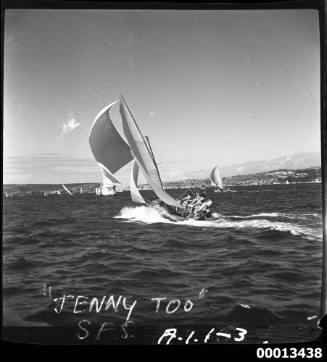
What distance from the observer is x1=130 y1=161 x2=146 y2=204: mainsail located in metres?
3.36

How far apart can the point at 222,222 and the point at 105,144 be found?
1078 millimetres

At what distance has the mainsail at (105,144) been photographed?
3334 mm

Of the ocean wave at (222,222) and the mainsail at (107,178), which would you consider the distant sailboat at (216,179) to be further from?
the mainsail at (107,178)

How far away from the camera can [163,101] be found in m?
3.41

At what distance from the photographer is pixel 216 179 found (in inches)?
134

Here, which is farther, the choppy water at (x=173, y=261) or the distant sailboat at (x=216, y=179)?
the distant sailboat at (x=216, y=179)

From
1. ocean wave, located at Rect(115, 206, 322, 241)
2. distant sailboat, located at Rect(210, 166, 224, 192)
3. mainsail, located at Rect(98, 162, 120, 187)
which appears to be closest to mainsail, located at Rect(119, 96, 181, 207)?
ocean wave, located at Rect(115, 206, 322, 241)

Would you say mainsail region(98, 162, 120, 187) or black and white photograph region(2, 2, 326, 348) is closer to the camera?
black and white photograph region(2, 2, 326, 348)

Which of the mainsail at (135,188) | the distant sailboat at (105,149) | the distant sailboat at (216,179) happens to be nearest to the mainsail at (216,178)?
the distant sailboat at (216,179)

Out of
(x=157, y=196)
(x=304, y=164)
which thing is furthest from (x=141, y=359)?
(x=304, y=164)

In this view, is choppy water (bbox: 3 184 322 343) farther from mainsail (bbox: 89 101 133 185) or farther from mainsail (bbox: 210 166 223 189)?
mainsail (bbox: 89 101 133 185)

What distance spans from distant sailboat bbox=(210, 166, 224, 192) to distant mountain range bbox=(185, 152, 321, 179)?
3 centimetres

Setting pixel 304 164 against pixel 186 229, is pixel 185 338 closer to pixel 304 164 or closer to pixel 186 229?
pixel 186 229

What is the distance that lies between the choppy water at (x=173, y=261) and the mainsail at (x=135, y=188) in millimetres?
61
